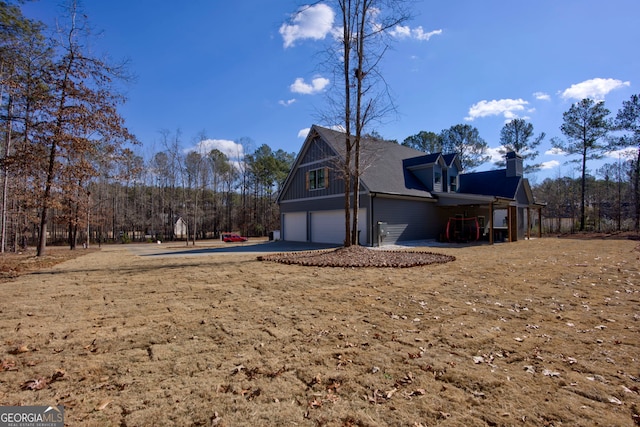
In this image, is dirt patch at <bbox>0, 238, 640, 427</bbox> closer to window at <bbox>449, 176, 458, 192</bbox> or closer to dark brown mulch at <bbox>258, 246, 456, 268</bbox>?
dark brown mulch at <bbox>258, 246, 456, 268</bbox>

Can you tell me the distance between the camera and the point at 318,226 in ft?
66.1

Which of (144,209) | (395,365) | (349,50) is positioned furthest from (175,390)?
(144,209)

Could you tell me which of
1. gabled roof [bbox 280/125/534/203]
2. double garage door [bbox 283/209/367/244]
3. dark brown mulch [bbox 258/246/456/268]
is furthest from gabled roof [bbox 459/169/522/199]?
dark brown mulch [bbox 258/246/456/268]

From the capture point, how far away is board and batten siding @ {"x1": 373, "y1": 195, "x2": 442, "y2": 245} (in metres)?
17.1

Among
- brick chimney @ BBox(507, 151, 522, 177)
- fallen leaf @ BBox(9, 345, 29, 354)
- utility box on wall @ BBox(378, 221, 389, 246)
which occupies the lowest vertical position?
fallen leaf @ BBox(9, 345, 29, 354)

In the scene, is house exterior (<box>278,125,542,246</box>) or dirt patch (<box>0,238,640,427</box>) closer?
dirt patch (<box>0,238,640,427</box>)

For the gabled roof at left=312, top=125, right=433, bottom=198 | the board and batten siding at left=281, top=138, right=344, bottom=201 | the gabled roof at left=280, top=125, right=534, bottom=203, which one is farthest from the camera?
the board and batten siding at left=281, top=138, right=344, bottom=201

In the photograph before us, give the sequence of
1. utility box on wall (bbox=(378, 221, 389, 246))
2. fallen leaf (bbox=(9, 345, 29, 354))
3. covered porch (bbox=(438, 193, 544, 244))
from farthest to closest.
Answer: covered porch (bbox=(438, 193, 544, 244)), utility box on wall (bbox=(378, 221, 389, 246)), fallen leaf (bbox=(9, 345, 29, 354))

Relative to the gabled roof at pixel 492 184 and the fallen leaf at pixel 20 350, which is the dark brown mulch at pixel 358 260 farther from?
the gabled roof at pixel 492 184

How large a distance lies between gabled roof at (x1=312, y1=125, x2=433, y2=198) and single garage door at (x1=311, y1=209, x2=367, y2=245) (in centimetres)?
181

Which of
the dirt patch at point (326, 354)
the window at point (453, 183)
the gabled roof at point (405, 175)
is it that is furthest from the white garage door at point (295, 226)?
the dirt patch at point (326, 354)

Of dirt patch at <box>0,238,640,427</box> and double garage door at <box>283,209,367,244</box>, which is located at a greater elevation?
double garage door at <box>283,209,367,244</box>

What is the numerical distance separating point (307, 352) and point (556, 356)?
256 cm

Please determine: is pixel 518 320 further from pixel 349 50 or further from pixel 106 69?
pixel 106 69
